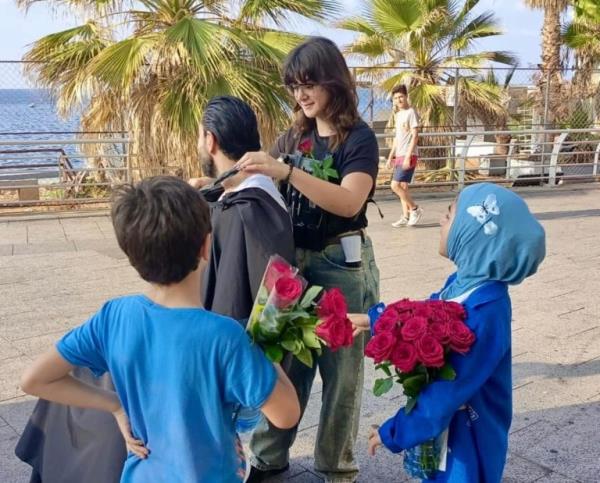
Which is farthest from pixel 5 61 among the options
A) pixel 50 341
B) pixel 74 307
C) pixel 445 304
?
pixel 445 304

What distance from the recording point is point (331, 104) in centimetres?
252

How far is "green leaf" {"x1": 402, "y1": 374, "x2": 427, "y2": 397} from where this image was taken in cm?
192

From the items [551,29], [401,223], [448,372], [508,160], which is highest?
[551,29]

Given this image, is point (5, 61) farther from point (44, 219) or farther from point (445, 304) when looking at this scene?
point (445, 304)

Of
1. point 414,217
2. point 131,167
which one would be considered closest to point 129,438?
point 414,217

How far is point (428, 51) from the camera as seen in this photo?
14.1 m

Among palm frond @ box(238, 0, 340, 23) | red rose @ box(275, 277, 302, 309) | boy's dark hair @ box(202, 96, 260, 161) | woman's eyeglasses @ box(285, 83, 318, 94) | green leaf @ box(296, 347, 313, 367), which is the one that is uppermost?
palm frond @ box(238, 0, 340, 23)

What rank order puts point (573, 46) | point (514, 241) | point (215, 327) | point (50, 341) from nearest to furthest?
point (215, 327) → point (514, 241) → point (50, 341) → point (573, 46)

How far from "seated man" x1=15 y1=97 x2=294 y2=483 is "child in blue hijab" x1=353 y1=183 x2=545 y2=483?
544 millimetres

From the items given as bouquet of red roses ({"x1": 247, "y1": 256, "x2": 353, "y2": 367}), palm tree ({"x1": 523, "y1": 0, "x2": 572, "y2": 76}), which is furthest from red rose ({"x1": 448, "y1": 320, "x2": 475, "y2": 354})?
palm tree ({"x1": 523, "y1": 0, "x2": 572, "y2": 76})

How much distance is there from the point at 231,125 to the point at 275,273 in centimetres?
73

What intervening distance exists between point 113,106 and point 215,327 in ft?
29.6

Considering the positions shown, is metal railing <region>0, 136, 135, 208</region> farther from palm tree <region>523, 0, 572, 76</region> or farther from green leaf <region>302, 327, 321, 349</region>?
palm tree <region>523, 0, 572, 76</region>

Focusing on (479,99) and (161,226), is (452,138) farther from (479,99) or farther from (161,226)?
(161,226)
